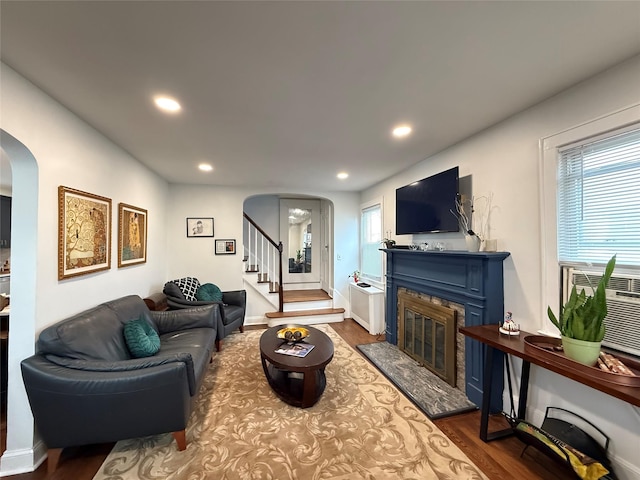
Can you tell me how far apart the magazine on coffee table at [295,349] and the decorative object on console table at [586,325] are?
6.39ft

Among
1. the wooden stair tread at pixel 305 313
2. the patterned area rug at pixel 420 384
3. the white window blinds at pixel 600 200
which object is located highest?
the white window blinds at pixel 600 200

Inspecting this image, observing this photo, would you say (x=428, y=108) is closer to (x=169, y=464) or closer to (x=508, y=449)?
(x=508, y=449)

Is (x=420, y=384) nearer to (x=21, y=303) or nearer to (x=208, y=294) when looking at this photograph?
(x=208, y=294)

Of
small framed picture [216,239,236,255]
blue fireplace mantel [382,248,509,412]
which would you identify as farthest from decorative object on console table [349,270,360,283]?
small framed picture [216,239,236,255]

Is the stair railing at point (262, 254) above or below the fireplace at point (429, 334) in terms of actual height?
above

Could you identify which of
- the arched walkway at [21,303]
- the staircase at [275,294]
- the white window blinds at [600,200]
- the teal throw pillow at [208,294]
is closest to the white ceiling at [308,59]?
the white window blinds at [600,200]

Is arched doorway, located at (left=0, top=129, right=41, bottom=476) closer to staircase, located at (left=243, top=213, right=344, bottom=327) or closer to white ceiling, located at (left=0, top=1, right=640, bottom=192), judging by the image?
white ceiling, located at (left=0, top=1, right=640, bottom=192)

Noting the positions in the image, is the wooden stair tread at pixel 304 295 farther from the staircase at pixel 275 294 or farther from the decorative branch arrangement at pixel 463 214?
the decorative branch arrangement at pixel 463 214

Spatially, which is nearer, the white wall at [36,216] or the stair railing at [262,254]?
the white wall at [36,216]

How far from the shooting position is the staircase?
4.87 metres

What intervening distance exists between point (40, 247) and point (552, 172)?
364 centimetres

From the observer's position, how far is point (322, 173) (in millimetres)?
3980

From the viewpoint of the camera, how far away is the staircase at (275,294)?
4.87 meters

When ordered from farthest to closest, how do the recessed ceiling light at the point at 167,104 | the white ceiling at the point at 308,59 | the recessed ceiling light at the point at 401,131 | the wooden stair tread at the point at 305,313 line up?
the wooden stair tread at the point at 305,313 < the recessed ceiling light at the point at 401,131 < the recessed ceiling light at the point at 167,104 < the white ceiling at the point at 308,59
